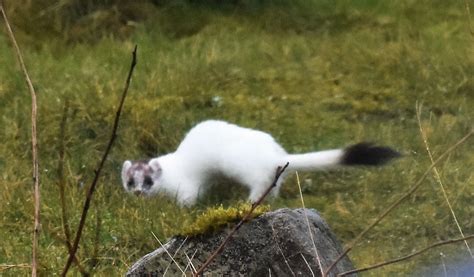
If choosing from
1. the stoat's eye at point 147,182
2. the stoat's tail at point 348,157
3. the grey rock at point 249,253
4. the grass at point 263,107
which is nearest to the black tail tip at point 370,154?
the stoat's tail at point 348,157

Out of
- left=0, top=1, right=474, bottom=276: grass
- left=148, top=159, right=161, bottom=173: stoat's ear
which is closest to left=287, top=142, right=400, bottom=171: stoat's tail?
left=0, top=1, right=474, bottom=276: grass

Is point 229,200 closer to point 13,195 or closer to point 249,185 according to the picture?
point 249,185

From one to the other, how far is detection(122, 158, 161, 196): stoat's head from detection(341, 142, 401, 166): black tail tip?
1.28m

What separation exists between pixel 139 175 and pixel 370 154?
1.43 m

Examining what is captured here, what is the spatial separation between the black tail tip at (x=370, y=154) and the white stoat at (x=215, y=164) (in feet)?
1.34

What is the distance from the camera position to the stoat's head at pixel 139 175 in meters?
5.23

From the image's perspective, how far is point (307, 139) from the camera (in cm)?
611

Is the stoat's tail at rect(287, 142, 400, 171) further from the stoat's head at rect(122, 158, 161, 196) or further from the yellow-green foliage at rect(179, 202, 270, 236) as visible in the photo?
the yellow-green foliage at rect(179, 202, 270, 236)

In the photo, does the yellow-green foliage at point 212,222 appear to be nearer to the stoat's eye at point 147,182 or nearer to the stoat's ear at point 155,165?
the stoat's eye at point 147,182

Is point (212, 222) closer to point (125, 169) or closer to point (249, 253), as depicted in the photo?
point (249, 253)

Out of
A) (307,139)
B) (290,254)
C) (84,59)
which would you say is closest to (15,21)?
(84,59)

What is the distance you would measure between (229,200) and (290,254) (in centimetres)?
265

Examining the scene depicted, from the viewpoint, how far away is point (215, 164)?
5336mm

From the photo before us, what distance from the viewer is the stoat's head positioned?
523cm
